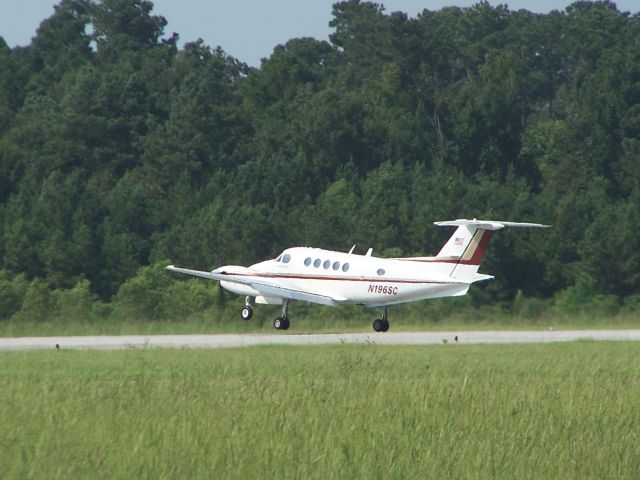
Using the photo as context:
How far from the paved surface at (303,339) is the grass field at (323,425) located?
1134 centimetres

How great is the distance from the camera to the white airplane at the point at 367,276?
1593 inches

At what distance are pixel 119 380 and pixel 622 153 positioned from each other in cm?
6566

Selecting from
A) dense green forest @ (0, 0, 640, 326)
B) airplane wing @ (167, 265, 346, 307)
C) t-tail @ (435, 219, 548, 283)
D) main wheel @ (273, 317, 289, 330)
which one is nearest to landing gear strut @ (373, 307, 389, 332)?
airplane wing @ (167, 265, 346, 307)

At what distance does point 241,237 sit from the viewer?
65.4m

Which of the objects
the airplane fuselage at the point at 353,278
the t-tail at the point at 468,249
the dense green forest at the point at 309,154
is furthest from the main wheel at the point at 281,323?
the dense green forest at the point at 309,154

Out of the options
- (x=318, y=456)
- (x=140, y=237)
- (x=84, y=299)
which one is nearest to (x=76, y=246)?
(x=140, y=237)

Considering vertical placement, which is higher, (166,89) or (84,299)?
(166,89)

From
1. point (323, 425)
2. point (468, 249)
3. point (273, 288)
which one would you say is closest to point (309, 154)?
point (273, 288)

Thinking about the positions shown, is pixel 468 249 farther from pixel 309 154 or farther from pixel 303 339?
pixel 309 154

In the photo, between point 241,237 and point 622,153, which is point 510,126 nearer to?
point 622,153

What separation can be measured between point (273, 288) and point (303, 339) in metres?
4.49

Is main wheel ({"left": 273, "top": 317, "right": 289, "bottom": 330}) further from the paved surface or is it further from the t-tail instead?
the t-tail

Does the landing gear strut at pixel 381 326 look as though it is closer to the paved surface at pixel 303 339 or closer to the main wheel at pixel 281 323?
the paved surface at pixel 303 339

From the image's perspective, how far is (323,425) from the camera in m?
16.1
